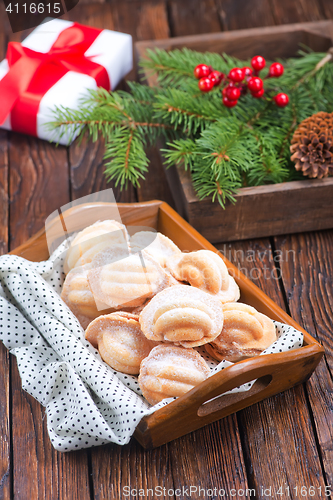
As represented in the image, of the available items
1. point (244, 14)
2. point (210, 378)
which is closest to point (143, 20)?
point (244, 14)

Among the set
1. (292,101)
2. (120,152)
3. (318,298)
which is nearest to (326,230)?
(318,298)

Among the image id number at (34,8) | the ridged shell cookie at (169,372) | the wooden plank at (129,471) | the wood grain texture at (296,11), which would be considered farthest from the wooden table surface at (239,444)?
the wood grain texture at (296,11)

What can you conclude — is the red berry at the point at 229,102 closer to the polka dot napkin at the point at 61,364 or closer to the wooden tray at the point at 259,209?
the wooden tray at the point at 259,209

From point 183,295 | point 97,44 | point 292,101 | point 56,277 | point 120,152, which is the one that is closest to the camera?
point 183,295

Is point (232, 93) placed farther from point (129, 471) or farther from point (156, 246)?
point (129, 471)

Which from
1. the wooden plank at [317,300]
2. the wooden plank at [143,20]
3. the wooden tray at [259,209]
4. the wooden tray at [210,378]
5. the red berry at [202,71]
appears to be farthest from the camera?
the wooden plank at [143,20]

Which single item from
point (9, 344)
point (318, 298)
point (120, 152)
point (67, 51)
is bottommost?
point (318, 298)

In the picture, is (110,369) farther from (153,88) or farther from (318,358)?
(153,88)
